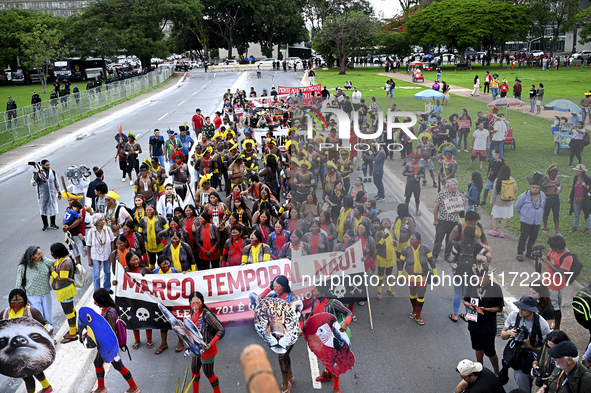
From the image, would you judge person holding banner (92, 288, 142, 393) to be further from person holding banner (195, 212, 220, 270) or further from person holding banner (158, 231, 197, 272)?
person holding banner (195, 212, 220, 270)

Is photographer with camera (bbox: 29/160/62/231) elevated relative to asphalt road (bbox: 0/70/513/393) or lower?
elevated

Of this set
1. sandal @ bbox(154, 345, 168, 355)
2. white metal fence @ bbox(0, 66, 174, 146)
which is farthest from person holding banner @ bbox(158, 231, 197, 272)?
white metal fence @ bbox(0, 66, 174, 146)

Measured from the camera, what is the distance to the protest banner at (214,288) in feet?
25.9

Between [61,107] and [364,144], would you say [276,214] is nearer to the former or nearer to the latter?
[364,144]

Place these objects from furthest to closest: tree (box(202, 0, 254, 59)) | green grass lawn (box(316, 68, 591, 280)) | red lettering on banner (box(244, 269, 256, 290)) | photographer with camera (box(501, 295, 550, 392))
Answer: tree (box(202, 0, 254, 59)), green grass lawn (box(316, 68, 591, 280)), red lettering on banner (box(244, 269, 256, 290)), photographer with camera (box(501, 295, 550, 392))

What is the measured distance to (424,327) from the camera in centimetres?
849

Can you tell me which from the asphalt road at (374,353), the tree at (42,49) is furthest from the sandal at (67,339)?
the tree at (42,49)

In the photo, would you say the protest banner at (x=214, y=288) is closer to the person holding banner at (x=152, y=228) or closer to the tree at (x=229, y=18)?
the person holding banner at (x=152, y=228)

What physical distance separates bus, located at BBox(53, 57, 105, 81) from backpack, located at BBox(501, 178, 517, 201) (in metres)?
57.3

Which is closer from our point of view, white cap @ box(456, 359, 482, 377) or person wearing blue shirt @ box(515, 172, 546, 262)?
white cap @ box(456, 359, 482, 377)

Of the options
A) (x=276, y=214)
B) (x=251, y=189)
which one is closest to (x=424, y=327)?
(x=276, y=214)

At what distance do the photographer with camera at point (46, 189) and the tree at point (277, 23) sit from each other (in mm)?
70275

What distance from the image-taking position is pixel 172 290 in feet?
26.1

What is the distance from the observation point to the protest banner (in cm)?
790
